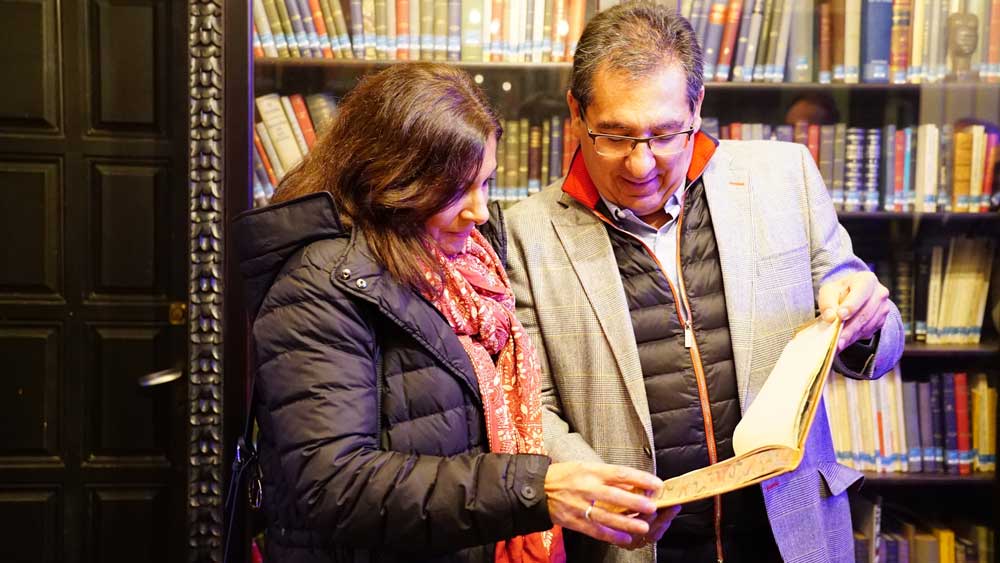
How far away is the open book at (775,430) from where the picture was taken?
104 centimetres

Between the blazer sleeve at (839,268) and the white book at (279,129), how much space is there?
1403 millimetres

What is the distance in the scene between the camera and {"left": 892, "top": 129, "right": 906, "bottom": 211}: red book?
247cm

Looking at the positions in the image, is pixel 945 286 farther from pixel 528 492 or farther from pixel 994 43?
pixel 528 492

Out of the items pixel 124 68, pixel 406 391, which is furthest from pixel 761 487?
pixel 124 68

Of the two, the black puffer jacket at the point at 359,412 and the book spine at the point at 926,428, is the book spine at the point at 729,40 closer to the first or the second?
the book spine at the point at 926,428

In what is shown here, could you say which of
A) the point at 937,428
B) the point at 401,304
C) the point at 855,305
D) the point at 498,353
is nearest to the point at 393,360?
the point at 401,304

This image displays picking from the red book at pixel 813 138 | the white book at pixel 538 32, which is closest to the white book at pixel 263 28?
the white book at pixel 538 32

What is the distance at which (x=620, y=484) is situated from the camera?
3.57ft

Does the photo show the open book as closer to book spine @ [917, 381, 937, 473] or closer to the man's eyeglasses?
the man's eyeglasses

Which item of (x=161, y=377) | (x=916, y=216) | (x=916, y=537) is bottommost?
(x=916, y=537)

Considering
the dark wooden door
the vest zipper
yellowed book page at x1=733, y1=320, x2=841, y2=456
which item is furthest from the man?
the dark wooden door

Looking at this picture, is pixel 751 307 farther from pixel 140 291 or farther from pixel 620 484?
pixel 140 291

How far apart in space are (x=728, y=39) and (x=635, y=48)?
113 centimetres

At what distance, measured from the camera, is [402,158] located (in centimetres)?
115
